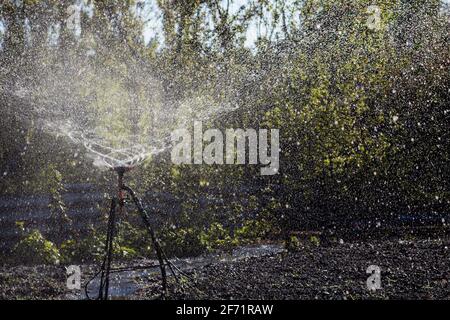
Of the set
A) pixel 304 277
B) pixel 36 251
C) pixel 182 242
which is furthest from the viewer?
pixel 182 242

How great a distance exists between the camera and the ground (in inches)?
171

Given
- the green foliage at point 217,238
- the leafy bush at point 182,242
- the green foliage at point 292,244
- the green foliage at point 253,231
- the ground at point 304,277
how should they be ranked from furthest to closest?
the green foliage at point 253,231 → the green foliage at point 217,238 → the leafy bush at point 182,242 → the green foliage at point 292,244 → the ground at point 304,277

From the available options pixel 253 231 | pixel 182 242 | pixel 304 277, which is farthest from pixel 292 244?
pixel 304 277

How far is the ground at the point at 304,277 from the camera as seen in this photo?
171 inches

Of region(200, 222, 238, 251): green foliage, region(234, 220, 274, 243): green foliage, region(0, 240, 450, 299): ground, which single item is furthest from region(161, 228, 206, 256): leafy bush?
region(0, 240, 450, 299): ground

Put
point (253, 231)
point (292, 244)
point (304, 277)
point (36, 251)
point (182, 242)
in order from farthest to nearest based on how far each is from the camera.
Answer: point (253, 231)
point (182, 242)
point (292, 244)
point (36, 251)
point (304, 277)

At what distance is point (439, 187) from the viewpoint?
25.8 feet

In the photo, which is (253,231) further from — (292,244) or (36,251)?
(36,251)

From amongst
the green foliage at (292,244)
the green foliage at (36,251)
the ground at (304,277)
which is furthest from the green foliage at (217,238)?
the green foliage at (36,251)

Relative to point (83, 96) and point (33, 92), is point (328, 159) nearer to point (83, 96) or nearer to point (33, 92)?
point (83, 96)

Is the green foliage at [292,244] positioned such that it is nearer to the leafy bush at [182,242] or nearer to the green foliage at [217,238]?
the green foliage at [217,238]

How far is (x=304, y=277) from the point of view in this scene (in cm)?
489

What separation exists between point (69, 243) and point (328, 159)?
135 inches
